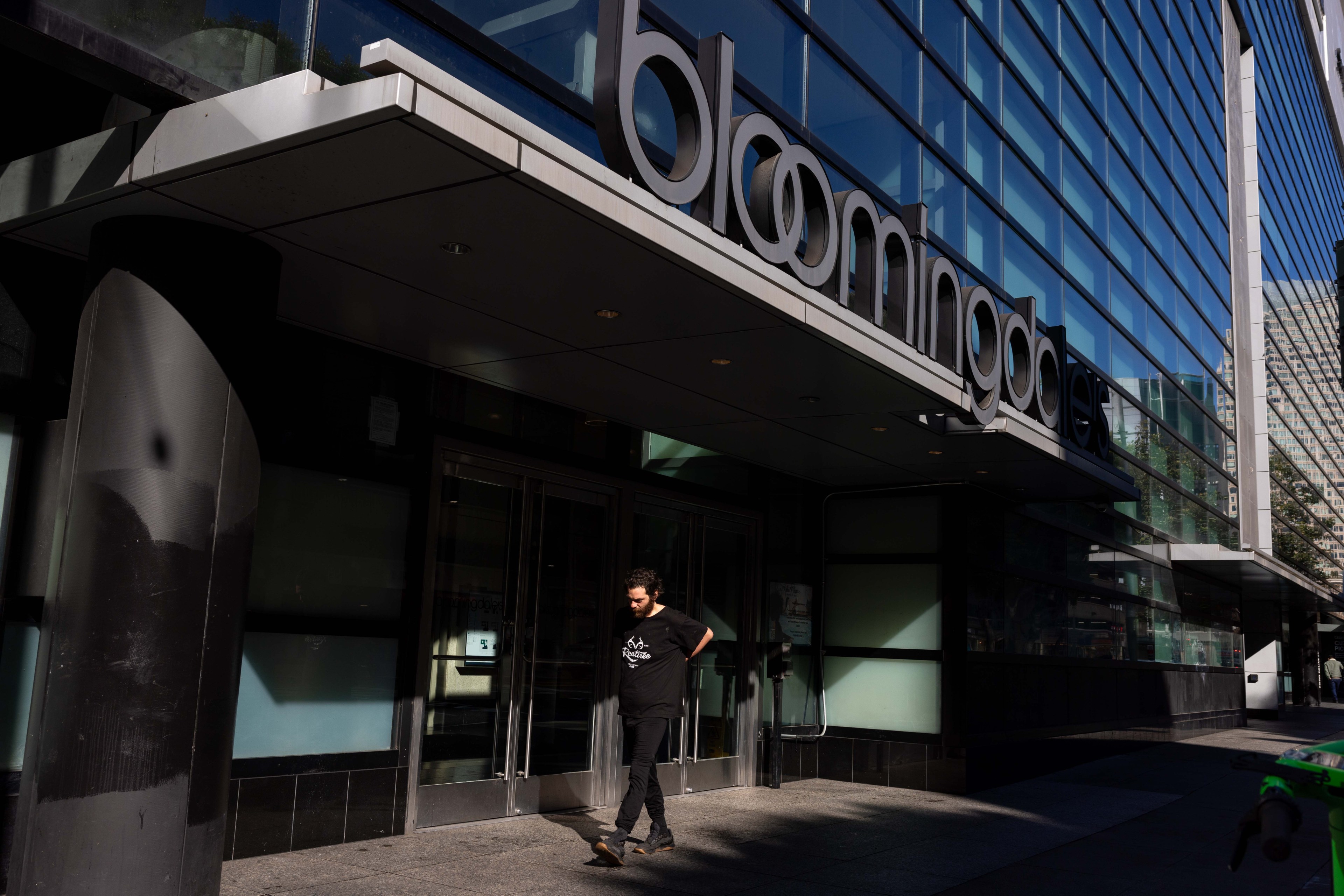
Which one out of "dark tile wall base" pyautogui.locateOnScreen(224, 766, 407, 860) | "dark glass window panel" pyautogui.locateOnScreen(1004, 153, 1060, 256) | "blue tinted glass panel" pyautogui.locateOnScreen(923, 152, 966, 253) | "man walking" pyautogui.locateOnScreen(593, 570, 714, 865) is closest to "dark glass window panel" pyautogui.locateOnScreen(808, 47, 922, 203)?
"blue tinted glass panel" pyautogui.locateOnScreen(923, 152, 966, 253)

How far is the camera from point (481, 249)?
553 cm

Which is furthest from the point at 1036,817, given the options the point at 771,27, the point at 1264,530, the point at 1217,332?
the point at 1264,530

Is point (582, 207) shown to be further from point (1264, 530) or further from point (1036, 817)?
point (1264, 530)

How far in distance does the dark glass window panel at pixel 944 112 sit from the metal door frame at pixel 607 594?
16.0 feet

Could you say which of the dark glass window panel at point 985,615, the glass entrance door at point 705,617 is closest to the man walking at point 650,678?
the glass entrance door at point 705,617

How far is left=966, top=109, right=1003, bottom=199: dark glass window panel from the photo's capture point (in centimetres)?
1373

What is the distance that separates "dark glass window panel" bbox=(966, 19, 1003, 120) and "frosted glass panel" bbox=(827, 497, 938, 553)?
17.1 ft

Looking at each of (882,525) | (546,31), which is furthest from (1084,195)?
(546,31)

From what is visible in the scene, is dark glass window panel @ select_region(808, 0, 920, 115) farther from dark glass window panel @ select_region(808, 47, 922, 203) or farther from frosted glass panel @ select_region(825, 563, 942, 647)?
frosted glass panel @ select_region(825, 563, 942, 647)

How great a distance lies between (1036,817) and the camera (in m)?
10.4

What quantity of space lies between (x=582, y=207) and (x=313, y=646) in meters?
3.65

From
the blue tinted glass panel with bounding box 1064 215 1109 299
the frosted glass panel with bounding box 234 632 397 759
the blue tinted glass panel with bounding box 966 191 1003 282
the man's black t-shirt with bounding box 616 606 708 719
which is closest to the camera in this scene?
the frosted glass panel with bounding box 234 632 397 759

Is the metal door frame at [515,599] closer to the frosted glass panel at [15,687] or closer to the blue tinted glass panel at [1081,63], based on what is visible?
the frosted glass panel at [15,687]

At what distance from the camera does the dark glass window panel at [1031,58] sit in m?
15.1
